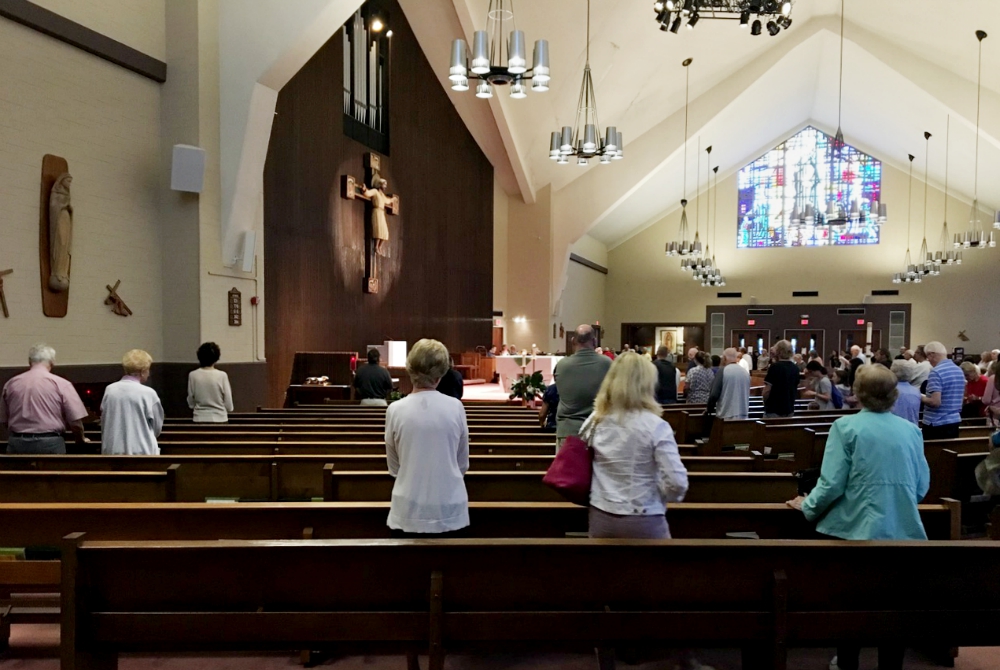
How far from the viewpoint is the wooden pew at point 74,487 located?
10.7 feet

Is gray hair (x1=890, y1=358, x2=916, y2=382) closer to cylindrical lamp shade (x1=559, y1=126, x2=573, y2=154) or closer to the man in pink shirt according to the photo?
cylindrical lamp shade (x1=559, y1=126, x2=573, y2=154)

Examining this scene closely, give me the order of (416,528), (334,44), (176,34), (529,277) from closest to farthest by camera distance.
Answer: (416,528), (176,34), (334,44), (529,277)

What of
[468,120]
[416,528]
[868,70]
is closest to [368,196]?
[468,120]

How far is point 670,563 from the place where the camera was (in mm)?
2109

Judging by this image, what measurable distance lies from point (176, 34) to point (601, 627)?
26.0 feet

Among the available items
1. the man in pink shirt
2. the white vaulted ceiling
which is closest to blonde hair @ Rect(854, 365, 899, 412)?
the man in pink shirt

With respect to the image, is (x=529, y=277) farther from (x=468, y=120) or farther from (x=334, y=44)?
(x=334, y=44)

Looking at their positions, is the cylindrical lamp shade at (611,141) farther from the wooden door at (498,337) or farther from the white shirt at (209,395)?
the wooden door at (498,337)

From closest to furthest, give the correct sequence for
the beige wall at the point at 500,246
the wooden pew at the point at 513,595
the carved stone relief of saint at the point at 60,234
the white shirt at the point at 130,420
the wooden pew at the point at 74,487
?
the wooden pew at the point at 513,595 < the wooden pew at the point at 74,487 < the white shirt at the point at 130,420 < the carved stone relief of saint at the point at 60,234 < the beige wall at the point at 500,246

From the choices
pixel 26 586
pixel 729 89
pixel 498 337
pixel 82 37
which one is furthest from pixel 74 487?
pixel 729 89

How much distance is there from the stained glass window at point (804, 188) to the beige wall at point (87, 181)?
18.4m

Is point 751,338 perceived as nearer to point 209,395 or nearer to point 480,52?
point 480,52

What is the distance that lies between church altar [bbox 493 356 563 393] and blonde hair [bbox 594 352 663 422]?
10397mm

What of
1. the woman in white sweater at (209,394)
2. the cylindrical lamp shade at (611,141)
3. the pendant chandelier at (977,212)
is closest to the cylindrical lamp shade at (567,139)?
the cylindrical lamp shade at (611,141)
